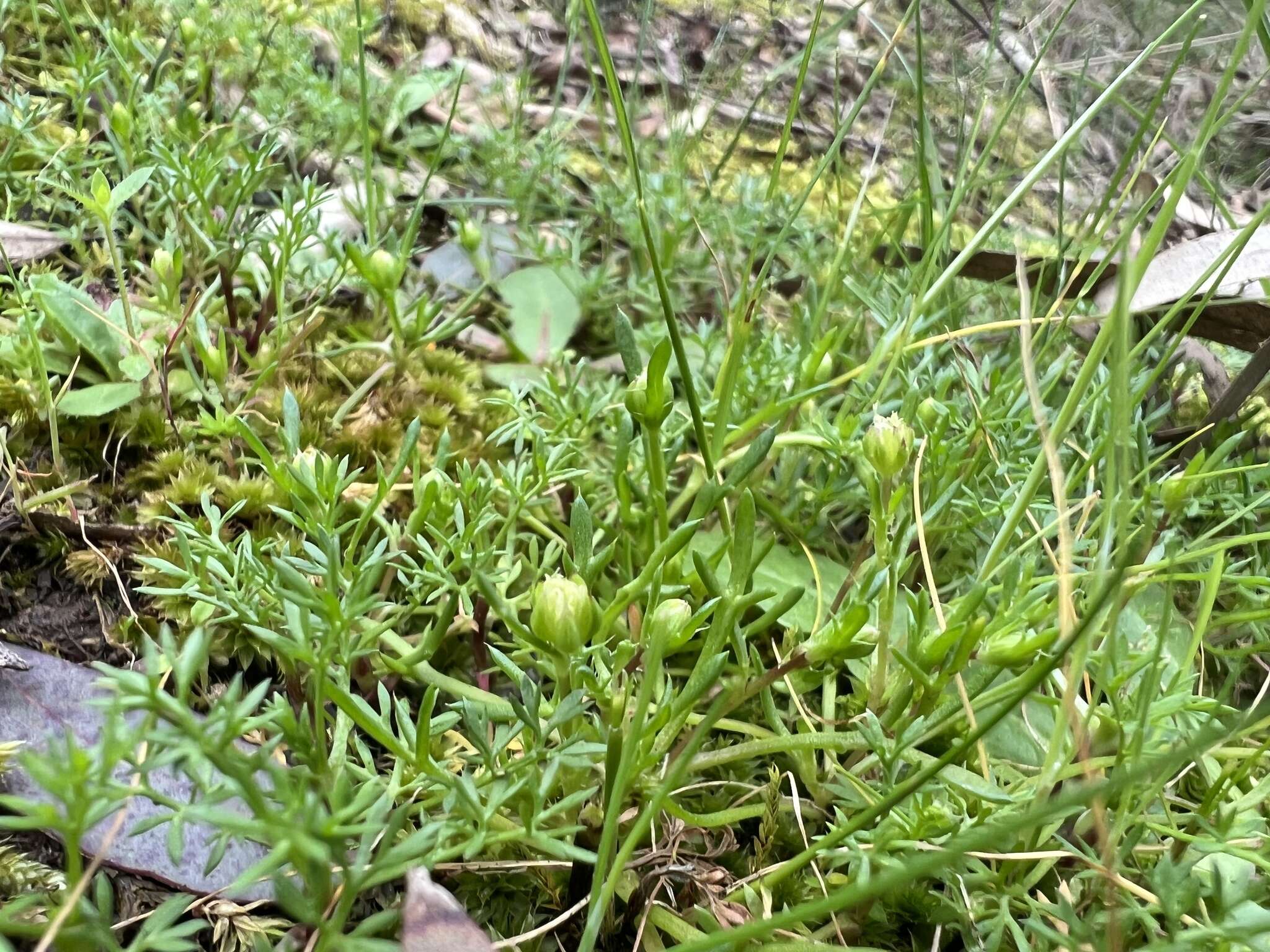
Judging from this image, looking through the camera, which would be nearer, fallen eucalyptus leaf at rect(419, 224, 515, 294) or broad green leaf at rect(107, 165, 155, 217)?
broad green leaf at rect(107, 165, 155, 217)

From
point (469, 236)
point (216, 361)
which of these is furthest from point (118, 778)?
point (469, 236)

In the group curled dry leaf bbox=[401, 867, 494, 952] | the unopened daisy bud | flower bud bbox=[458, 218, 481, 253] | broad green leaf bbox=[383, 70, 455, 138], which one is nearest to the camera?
curled dry leaf bbox=[401, 867, 494, 952]

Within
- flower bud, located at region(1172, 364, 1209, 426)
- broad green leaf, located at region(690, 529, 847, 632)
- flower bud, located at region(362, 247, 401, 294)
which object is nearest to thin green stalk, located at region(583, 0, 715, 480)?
broad green leaf, located at region(690, 529, 847, 632)

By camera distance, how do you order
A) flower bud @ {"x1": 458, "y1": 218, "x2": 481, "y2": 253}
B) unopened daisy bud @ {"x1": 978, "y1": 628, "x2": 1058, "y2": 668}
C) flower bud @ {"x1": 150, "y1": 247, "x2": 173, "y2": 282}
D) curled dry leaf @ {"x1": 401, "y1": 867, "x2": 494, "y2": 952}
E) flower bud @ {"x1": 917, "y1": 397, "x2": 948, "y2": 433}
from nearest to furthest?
1. curled dry leaf @ {"x1": 401, "y1": 867, "x2": 494, "y2": 952}
2. unopened daisy bud @ {"x1": 978, "y1": 628, "x2": 1058, "y2": 668}
3. flower bud @ {"x1": 917, "y1": 397, "x2": 948, "y2": 433}
4. flower bud @ {"x1": 150, "y1": 247, "x2": 173, "y2": 282}
5. flower bud @ {"x1": 458, "y1": 218, "x2": 481, "y2": 253}

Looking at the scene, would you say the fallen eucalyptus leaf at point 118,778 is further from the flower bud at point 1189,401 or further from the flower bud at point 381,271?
the flower bud at point 1189,401

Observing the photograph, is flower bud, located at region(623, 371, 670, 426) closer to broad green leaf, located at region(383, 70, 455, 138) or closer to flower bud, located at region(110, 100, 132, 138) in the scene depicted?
flower bud, located at region(110, 100, 132, 138)

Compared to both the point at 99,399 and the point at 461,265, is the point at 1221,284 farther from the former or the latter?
the point at 99,399

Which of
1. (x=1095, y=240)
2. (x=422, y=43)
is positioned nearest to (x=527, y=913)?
(x=1095, y=240)

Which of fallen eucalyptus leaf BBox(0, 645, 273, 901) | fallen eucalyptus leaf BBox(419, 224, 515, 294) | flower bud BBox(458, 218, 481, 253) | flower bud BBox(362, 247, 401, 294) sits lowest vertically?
fallen eucalyptus leaf BBox(0, 645, 273, 901)
